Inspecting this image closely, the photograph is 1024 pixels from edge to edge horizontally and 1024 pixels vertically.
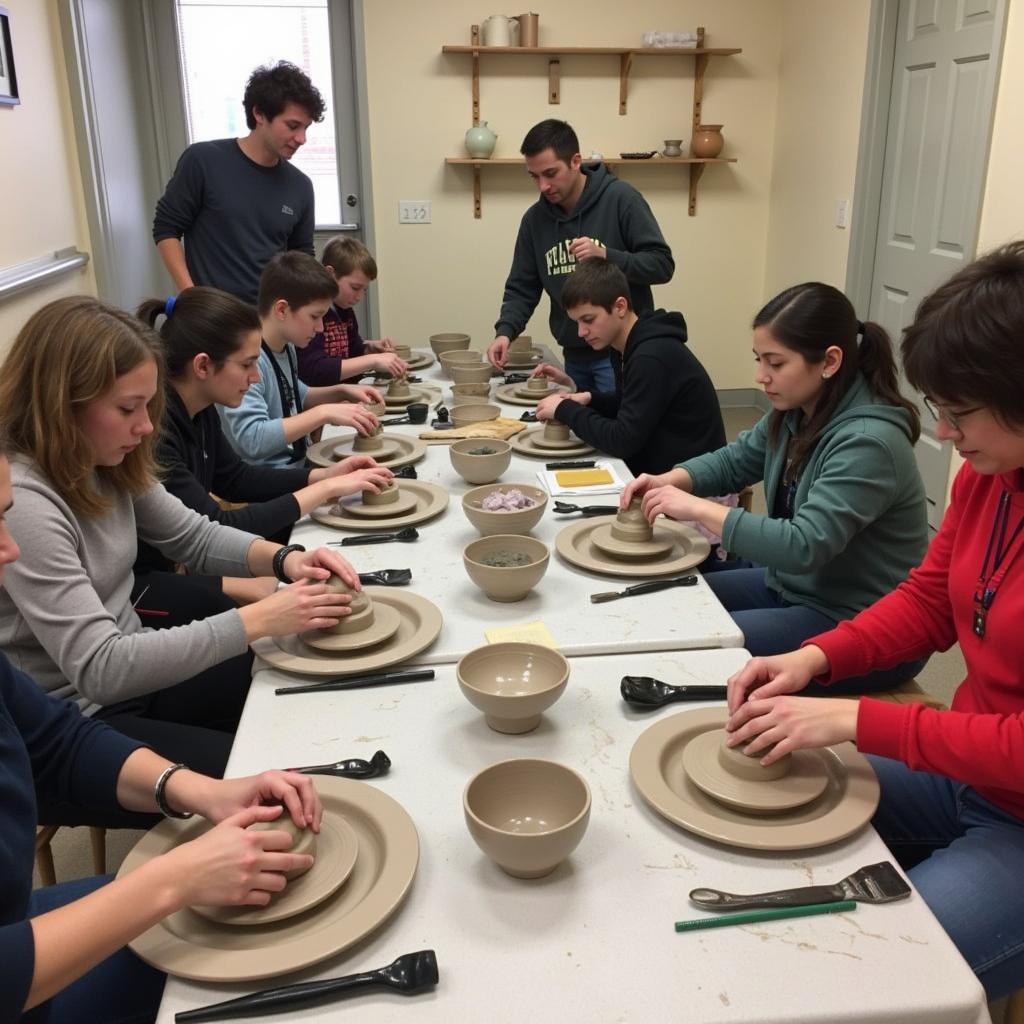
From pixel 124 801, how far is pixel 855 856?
866mm

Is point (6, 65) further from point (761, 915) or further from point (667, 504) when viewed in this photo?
point (761, 915)

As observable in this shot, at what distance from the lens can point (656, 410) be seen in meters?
2.39

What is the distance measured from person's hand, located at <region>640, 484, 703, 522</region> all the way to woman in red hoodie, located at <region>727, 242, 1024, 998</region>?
0.44m

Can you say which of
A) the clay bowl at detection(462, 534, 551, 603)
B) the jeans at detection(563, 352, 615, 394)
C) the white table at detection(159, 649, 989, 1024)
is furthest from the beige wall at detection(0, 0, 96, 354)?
the white table at detection(159, 649, 989, 1024)

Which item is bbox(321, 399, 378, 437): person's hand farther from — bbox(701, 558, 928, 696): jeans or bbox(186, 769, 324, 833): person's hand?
bbox(186, 769, 324, 833): person's hand

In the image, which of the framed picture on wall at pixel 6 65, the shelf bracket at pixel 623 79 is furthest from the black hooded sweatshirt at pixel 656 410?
the shelf bracket at pixel 623 79

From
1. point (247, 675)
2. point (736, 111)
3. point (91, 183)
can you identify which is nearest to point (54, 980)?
point (247, 675)

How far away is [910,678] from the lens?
70.2 inches

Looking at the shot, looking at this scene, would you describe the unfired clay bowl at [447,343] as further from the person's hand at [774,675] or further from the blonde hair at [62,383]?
the person's hand at [774,675]

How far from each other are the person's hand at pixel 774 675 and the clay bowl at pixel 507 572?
371 millimetres

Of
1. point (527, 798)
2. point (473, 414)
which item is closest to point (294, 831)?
point (527, 798)

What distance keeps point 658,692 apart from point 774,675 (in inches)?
6.2

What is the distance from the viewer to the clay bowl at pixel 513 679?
1141mm

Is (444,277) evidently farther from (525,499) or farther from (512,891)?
(512,891)
